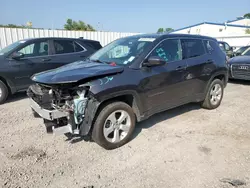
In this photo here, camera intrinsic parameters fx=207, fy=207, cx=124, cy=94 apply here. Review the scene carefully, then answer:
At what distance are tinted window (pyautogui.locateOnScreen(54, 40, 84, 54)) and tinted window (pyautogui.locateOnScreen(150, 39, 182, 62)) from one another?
3.60 metres

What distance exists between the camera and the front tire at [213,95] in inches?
199

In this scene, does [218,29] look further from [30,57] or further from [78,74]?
[78,74]

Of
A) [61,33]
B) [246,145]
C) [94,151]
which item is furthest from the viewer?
[61,33]

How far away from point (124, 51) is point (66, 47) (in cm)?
331

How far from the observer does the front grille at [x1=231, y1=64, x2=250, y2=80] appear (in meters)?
7.98

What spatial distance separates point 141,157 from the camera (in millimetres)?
3180

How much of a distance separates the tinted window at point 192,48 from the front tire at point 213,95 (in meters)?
0.90

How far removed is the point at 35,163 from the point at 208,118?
3.66 m

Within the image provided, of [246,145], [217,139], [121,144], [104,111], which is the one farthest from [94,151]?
[246,145]

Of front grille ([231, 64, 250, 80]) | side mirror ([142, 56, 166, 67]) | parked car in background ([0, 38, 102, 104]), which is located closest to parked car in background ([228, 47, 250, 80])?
front grille ([231, 64, 250, 80])

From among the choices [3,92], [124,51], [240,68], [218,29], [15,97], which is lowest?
[15,97]

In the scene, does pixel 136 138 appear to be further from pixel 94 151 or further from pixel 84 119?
pixel 84 119

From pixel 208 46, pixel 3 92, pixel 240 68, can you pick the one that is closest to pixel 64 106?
pixel 3 92

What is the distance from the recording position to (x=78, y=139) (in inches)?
145
